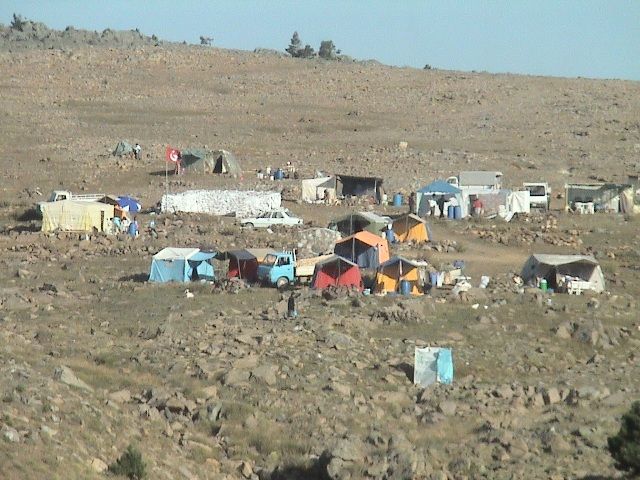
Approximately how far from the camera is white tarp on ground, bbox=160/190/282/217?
39.2m

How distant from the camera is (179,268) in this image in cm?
2867

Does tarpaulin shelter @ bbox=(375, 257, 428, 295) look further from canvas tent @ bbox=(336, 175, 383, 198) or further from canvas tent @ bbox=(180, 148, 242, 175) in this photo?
canvas tent @ bbox=(180, 148, 242, 175)

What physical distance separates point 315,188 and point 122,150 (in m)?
13.3

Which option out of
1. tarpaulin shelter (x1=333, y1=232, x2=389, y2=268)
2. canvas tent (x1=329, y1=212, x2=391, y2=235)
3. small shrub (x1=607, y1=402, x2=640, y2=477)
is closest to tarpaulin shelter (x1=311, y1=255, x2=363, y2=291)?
tarpaulin shelter (x1=333, y1=232, x2=389, y2=268)

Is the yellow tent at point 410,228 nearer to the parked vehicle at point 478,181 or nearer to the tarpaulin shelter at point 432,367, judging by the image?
the parked vehicle at point 478,181

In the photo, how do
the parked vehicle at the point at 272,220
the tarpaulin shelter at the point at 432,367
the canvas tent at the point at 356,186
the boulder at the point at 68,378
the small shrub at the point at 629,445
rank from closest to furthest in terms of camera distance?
the small shrub at the point at 629,445, the boulder at the point at 68,378, the tarpaulin shelter at the point at 432,367, the parked vehicle at the point at 272,220, the canvas tent at the point at 356,186

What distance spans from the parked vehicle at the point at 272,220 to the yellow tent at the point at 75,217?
438 centimetres

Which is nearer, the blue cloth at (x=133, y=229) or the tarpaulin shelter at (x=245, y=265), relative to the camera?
the tarpaulin shelter at (x=245, y=265)

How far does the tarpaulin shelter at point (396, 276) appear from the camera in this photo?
2725 centimetres

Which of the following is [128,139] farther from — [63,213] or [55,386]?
[55,386]

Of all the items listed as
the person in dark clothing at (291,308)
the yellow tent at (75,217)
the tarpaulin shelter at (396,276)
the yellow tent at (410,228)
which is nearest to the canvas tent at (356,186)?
the yellow tent at (410,228)

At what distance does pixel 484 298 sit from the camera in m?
26.3

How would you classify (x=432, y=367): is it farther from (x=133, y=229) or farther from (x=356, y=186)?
(x=356, y=186)

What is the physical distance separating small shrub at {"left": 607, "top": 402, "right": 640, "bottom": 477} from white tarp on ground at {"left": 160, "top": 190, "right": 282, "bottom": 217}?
83.6ft
